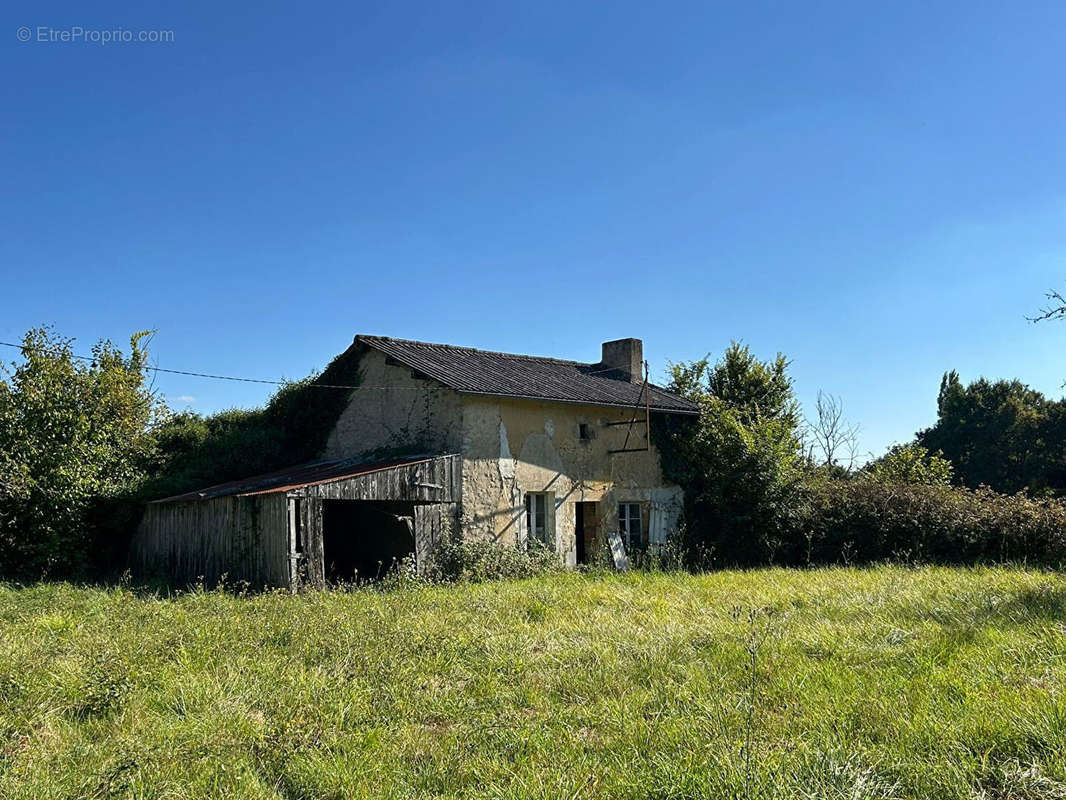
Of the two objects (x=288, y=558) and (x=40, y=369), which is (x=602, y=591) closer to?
(x=288, y=558)

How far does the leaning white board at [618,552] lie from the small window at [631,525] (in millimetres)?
408

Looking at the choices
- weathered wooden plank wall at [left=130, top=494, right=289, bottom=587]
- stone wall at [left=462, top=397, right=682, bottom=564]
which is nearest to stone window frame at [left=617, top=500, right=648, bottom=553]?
stone wall at [left=462, top=397, right=682, bottom=564]

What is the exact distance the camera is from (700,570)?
55.8 ft

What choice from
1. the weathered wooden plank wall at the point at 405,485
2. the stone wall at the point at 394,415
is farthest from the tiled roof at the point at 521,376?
the weathered wooden plank wall at the point at 405,485

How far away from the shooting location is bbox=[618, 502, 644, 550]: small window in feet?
60.6

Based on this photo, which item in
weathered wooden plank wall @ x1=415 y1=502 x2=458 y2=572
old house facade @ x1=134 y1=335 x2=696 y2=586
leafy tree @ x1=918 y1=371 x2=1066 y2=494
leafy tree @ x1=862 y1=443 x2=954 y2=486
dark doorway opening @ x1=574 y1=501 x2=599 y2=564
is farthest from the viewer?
leafy tree @ x1=918 y1=371 x2=1066 y2=494

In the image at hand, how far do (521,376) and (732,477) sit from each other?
569cm

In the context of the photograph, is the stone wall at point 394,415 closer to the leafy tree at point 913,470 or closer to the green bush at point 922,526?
the green bush at point 922,526

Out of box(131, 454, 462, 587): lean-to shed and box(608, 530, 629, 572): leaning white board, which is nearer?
box(131, 454, 462, 587): lean-to shed

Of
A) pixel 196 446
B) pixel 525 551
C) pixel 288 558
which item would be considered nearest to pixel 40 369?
pixel 196 446

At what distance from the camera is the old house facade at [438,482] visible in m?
13.7

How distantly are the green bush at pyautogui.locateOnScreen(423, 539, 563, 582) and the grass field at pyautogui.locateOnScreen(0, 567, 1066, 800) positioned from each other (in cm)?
417

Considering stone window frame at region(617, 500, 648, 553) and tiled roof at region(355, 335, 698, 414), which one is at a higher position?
tiled roof at region(355, 335, 698, 414)

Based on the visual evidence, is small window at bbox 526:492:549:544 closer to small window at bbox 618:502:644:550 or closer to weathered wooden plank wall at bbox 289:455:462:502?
weathered wooden plank wall at bbox 289:455:462:502
